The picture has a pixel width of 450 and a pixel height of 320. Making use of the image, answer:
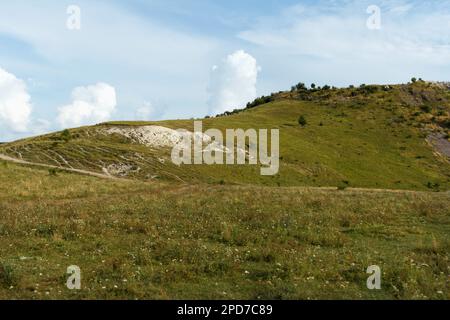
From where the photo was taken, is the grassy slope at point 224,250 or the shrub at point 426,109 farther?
the shrub at point 426,109

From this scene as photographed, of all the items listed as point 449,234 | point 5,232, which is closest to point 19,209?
point 5,232

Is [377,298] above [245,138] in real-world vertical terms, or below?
below

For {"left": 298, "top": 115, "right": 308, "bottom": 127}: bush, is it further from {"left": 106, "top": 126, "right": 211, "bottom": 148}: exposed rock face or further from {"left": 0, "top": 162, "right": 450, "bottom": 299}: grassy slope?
{"left": 0, "top": 162, "right": 450, "bottom": 299}: grassy slope

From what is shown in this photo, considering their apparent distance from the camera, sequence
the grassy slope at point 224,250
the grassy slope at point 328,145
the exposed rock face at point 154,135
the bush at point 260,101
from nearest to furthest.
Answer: the grassy slope at point 224,250 → the grassy slope at point 328,145 → the exposed rock face at point 154,135 → the bush at point 260,101

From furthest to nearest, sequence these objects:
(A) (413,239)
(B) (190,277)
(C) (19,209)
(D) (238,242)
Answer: (C) (19,209) → (A) (413,239) → (D) (238,242) → (B) (190,277)

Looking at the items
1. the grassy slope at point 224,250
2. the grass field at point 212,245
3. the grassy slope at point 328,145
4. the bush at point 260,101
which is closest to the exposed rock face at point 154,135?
the grassy slope at point 328,145

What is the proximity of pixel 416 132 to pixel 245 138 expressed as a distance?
50275mm

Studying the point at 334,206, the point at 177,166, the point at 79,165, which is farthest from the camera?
the point at 177,166

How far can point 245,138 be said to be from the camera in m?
86.5

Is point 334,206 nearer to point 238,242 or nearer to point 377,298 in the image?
point 238,242

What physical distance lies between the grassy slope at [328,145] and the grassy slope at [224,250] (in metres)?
38.8

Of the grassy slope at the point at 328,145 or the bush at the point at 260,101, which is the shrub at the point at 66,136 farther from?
the bush at the point at 260,101

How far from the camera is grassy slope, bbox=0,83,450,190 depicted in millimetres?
66125

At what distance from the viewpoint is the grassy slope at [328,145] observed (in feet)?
217
